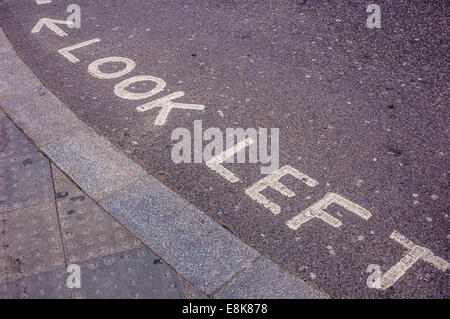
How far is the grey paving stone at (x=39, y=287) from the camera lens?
2.65 m

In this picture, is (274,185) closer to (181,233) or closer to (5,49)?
(181,233)

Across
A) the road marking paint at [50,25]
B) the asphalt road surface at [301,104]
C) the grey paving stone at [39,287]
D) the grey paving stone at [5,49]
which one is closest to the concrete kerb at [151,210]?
the asphalt road surface at [301,104]

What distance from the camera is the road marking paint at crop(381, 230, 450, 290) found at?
2781mm

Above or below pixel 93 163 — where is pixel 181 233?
below

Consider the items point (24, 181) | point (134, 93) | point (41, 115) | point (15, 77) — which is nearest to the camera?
point (24, 181)

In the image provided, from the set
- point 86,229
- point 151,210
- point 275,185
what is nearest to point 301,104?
point 275,185

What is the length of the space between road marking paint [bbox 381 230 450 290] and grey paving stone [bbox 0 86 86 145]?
110 inches

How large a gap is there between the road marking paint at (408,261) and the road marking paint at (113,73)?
3273 mm

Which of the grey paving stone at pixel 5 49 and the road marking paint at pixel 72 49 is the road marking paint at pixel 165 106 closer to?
the road marking paint at pixel 72 49

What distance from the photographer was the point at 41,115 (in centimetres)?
420

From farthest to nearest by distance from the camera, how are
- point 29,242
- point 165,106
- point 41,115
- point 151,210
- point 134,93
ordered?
point 134,93 < point 165,106 < point 41,115 < point 151,210 < point 29,242

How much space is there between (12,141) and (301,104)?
103 inches
